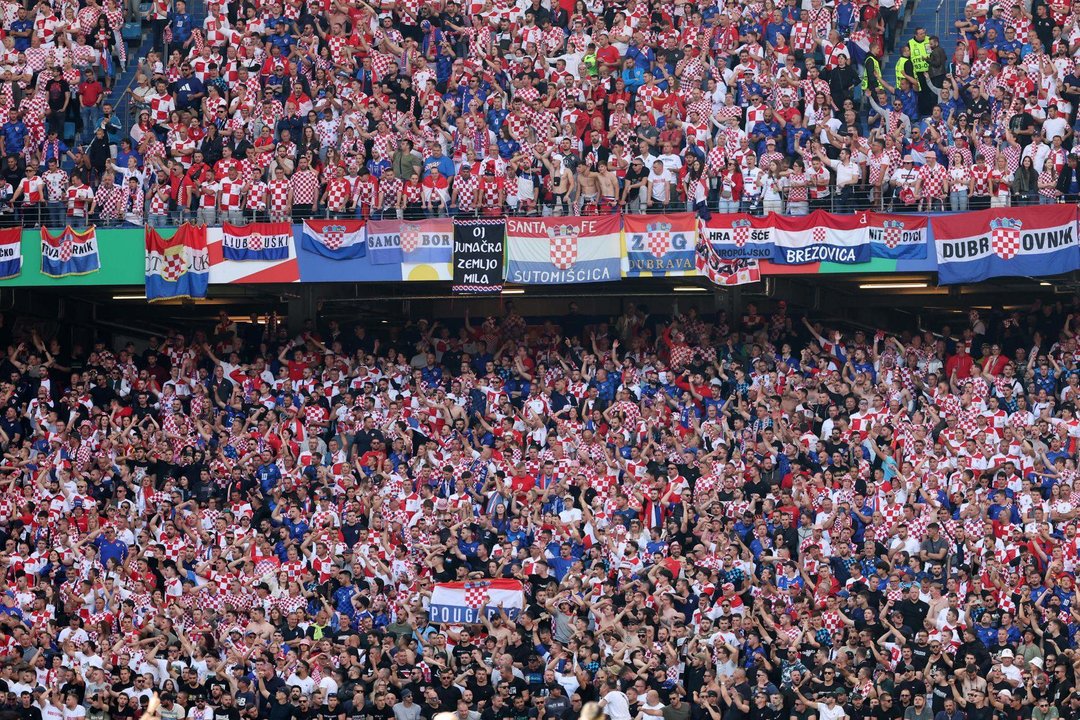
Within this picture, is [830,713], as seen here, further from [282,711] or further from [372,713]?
[282,711]

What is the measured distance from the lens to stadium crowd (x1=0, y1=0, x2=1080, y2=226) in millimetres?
27312

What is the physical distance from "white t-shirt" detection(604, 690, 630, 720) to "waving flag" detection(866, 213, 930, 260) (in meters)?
8.33

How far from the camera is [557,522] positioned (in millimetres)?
24250

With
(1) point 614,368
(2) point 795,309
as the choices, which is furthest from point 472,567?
(2) point 795,309

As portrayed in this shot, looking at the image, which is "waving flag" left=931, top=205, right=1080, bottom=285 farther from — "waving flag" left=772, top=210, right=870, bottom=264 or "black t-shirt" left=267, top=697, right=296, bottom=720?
"black t-shirt" left=267, top=697, right=296, bottom=720

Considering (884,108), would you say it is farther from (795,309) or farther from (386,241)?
(386,241)

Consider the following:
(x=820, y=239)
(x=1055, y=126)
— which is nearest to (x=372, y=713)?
(x=820, y=239)

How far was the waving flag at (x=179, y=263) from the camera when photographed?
28.1 m

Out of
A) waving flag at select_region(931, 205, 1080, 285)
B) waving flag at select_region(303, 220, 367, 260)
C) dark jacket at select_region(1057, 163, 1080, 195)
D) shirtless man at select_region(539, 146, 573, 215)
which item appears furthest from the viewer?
waving flag at select_region(303, 220, 367, 260)

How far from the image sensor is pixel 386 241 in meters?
28.0

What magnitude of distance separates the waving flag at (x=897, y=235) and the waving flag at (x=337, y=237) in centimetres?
710

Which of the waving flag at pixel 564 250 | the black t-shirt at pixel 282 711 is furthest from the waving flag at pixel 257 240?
the black t-shirt at pixel 282 711

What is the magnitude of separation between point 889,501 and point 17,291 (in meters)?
14.0

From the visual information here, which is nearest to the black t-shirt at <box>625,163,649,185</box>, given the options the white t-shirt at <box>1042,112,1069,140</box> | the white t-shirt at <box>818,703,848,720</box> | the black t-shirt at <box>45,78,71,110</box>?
the white t-shirt at <box>1042,112,1069,140</box>
